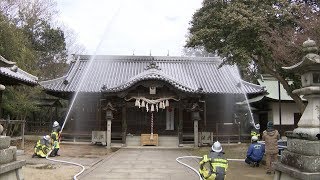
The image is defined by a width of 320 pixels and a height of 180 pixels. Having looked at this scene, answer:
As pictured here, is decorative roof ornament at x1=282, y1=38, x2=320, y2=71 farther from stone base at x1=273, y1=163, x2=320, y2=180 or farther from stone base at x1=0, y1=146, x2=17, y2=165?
stone base at x1=0, y1=146, x2=17, y2=165

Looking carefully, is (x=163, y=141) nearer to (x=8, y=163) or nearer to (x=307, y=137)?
(x=8, y=163)

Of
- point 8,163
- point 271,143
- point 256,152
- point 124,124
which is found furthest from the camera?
point 124,124

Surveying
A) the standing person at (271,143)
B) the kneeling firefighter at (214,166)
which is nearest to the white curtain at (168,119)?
the standing person at (271,143)

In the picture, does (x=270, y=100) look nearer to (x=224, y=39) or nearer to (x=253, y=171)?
(x=224, y=39)

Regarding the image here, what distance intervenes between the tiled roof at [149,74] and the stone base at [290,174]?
1682cm

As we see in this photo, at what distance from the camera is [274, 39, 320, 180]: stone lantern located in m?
6.74

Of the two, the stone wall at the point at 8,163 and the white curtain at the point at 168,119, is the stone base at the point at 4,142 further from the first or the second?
the white curtain at the point at 168,119

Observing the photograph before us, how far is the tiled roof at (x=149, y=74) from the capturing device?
27516 millimetres

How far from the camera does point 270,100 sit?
→ 28312 millimetres

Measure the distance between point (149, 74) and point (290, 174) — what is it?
18.3 meters

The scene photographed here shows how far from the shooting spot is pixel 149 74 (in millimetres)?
24891

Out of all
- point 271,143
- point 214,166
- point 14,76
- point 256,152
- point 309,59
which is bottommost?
point 256,152

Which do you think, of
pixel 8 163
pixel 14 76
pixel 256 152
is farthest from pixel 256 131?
pixel 8 163

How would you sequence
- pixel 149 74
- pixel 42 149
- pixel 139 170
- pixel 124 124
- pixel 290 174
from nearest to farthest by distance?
pixel 290 174
pixel 139 170
pixel 42 149
pixel 149 74
pixel 124 124
